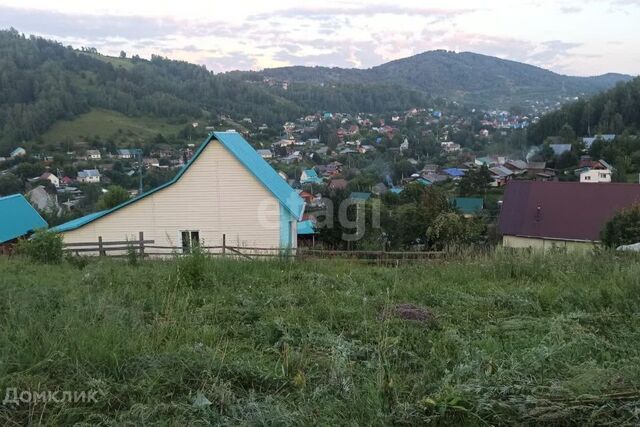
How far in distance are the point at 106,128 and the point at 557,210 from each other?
81487mm

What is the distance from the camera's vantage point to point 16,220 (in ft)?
73.0

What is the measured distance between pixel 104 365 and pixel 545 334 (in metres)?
3.38

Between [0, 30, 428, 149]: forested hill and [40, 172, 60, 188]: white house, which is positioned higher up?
[0, 30, 428, 149]: forested hill

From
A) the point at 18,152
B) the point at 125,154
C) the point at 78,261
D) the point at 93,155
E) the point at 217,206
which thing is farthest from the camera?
the point at 125,154

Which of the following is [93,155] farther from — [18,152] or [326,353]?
[326,353]

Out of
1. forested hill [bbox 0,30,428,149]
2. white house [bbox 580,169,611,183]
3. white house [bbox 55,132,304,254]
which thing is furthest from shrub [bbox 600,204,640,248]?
forested hill [bbox 0,30,428,149]

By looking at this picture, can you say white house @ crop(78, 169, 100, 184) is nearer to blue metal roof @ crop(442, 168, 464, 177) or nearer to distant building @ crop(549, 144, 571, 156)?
blue metal roof @ crop(442, 168, 464, 177)

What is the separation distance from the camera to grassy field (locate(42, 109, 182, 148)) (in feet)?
267

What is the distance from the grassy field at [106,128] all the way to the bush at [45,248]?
244 ft

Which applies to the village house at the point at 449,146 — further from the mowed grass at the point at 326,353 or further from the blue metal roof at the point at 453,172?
the mowed grass at the point at 326,353

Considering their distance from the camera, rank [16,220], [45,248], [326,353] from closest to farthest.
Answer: [326,353], [45,248], [16,220]

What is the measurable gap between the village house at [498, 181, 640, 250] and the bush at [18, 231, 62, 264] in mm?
21329

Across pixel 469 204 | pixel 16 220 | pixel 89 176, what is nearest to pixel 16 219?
pixel 16 220

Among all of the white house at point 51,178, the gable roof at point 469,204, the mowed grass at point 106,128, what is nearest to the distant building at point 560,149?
the gable roof at point 469,204
